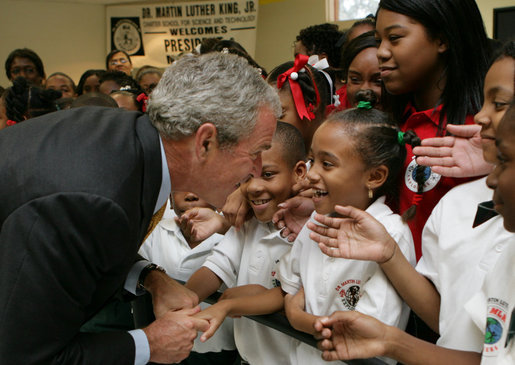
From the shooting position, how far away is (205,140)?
1438 millimetres

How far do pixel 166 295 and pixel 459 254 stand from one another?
3.05 ft

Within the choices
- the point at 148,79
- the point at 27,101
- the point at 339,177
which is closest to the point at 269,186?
the point at 339,177

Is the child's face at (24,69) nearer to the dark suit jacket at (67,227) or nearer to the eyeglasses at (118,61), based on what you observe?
the eyeglasses at (118,61)

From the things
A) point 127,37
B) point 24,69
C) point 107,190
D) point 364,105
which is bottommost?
point 107,190

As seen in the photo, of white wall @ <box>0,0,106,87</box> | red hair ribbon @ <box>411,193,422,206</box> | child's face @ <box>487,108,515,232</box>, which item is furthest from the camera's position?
white wall @ <box>0,0,106,87</box>

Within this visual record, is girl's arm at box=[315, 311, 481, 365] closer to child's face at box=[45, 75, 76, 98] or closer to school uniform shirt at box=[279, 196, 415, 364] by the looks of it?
school uniform shirt at box=[279, 196, 415, 364]

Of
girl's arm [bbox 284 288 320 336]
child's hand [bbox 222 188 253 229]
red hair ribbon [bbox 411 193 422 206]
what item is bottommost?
girl's arm [bbox 284 288 320 336]

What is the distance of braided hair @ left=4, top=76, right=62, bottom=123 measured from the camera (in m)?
3.25

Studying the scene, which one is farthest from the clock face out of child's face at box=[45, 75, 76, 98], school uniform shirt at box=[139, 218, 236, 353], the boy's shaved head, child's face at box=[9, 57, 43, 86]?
the boy's shaved head

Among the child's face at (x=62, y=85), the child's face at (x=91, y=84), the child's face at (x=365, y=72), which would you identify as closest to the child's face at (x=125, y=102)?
the child's face at (x=91, y=84)

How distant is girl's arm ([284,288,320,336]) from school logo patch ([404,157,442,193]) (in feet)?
1.56

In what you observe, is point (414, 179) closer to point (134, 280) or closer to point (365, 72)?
point (365, 72)

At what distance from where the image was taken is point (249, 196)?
6.02 feet

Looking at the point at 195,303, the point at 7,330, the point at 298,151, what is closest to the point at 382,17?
the point at 298,151
